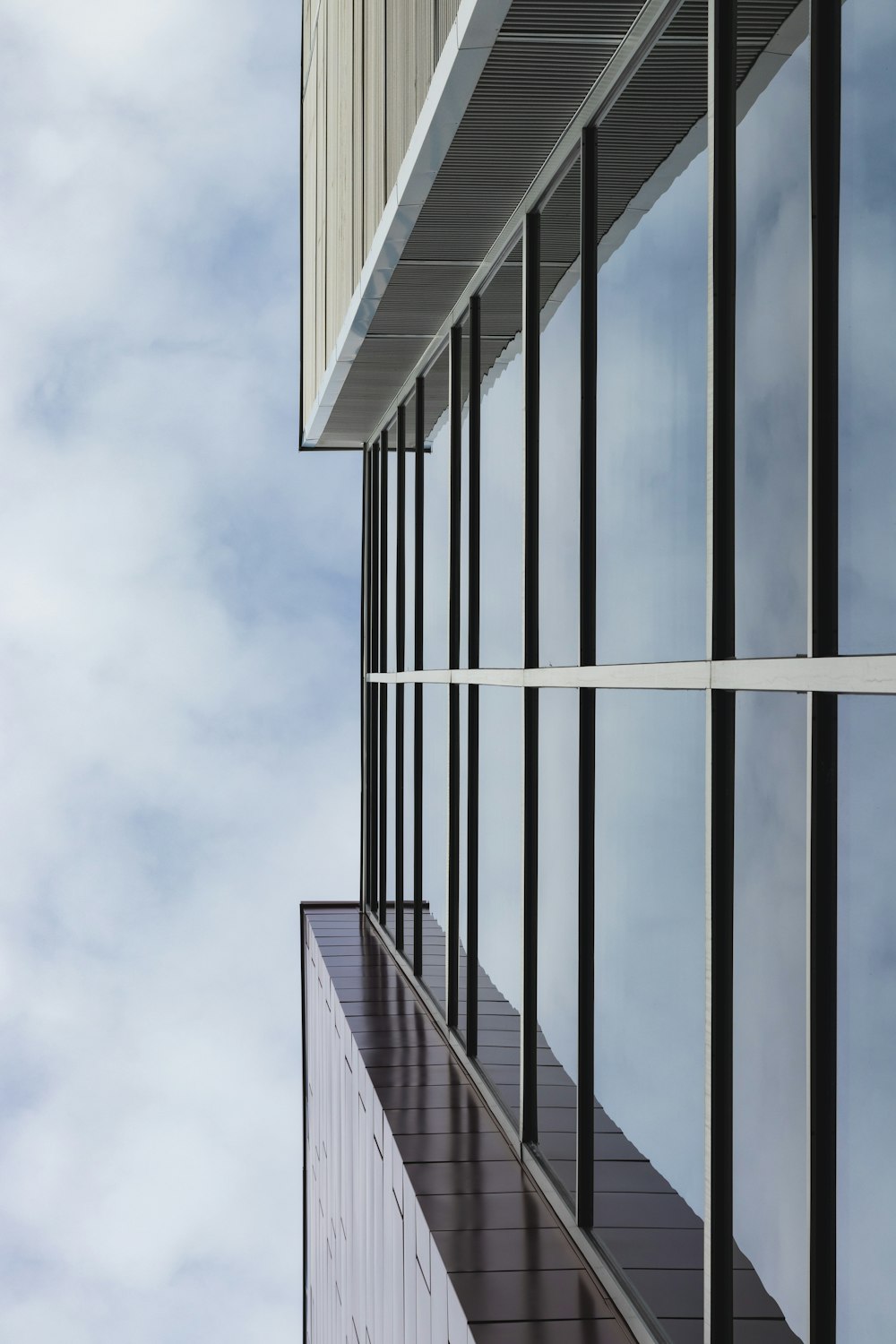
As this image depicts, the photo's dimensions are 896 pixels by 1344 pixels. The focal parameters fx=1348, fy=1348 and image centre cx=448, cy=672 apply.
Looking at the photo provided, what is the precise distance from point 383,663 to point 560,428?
1180cm

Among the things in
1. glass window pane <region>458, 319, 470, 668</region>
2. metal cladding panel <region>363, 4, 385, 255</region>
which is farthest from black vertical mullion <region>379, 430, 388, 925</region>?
metal cladding panel <region>363, 4, 385, 255</region>

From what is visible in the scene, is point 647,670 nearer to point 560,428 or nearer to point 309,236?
point 560,428

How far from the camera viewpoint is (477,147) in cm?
965

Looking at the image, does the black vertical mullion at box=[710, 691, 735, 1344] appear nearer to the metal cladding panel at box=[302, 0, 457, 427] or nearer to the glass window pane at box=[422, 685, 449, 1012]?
the metal cladding panel at box=[302, 0, 457, 427]

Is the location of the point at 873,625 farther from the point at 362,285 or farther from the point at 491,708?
the point at 362,285

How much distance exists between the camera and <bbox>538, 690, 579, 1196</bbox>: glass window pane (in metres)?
9.31

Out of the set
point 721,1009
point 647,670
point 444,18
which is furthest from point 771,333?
point 444,18

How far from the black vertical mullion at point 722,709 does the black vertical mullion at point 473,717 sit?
22.3 feet

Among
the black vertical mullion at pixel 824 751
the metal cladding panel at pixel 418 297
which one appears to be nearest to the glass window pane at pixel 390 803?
the metal cladding panel at pixel 418 297

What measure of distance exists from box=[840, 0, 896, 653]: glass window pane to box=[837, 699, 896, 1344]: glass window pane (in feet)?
1.19

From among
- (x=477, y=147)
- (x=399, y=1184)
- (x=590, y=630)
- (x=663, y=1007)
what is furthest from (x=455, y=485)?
(x=663, y=1007)

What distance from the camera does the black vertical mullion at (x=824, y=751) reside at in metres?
4.85

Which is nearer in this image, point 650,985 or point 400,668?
point 650,985

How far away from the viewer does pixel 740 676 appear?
5832 millimetres
